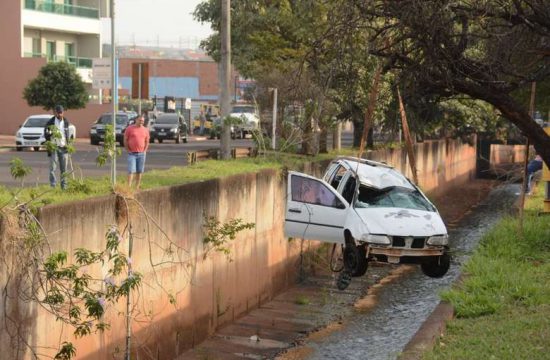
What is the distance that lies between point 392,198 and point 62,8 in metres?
43.0

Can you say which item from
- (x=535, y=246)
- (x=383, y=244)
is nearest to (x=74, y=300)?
(x=383, y=244)

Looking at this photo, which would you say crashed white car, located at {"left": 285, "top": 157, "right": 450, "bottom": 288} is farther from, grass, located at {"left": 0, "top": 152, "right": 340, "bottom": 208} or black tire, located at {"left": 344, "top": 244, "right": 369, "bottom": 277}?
grass, located at {"left": 0, "top": 152, "right": 340, "bottom": 208}

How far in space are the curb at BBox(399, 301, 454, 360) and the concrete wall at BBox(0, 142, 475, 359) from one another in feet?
12.2

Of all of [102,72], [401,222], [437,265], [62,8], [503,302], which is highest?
[62,8]

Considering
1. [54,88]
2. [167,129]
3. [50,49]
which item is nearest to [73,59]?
[50,49]

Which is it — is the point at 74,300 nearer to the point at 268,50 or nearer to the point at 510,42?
the point at 510,42

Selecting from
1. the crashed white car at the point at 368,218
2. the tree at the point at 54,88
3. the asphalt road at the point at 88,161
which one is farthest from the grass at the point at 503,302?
the tree at the point at 54,88

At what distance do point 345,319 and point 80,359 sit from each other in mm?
7792

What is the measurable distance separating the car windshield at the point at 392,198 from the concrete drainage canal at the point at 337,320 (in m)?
2.23

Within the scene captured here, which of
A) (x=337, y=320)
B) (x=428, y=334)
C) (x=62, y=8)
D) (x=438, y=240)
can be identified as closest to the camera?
(x=428, y=334)

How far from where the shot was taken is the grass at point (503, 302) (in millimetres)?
11023

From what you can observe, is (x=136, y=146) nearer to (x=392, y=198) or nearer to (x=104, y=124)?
(x=392, y=198)

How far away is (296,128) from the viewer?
81.0 feet

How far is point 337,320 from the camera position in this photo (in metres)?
17.8
